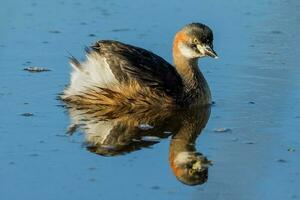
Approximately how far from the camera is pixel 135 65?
9383mm

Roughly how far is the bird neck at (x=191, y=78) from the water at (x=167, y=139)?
0.64 feet

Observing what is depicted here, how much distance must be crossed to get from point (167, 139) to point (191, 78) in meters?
1.65

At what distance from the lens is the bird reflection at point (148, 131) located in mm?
7586

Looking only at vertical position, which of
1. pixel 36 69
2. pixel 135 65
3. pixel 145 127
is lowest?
pixel 145 127

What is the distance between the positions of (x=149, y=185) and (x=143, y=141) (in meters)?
1.20

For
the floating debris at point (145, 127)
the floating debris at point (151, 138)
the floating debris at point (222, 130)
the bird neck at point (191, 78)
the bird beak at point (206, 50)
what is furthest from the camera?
the bird beak at point (206, 50)

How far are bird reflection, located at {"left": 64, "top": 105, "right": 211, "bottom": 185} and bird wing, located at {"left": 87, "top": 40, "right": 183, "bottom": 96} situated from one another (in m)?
0.26

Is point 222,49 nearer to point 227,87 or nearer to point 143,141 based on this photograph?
point 227,87

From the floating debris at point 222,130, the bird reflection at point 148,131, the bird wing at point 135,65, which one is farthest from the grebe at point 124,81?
the floating debris at point 222,130

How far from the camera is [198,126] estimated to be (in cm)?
876

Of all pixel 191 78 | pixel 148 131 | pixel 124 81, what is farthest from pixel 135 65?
pixel 148 131

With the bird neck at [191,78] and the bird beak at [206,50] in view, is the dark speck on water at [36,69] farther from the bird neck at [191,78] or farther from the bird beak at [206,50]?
the bird beak at [206,50]

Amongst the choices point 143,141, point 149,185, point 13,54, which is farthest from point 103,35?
point 149,185

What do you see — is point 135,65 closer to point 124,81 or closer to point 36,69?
point 124,81
